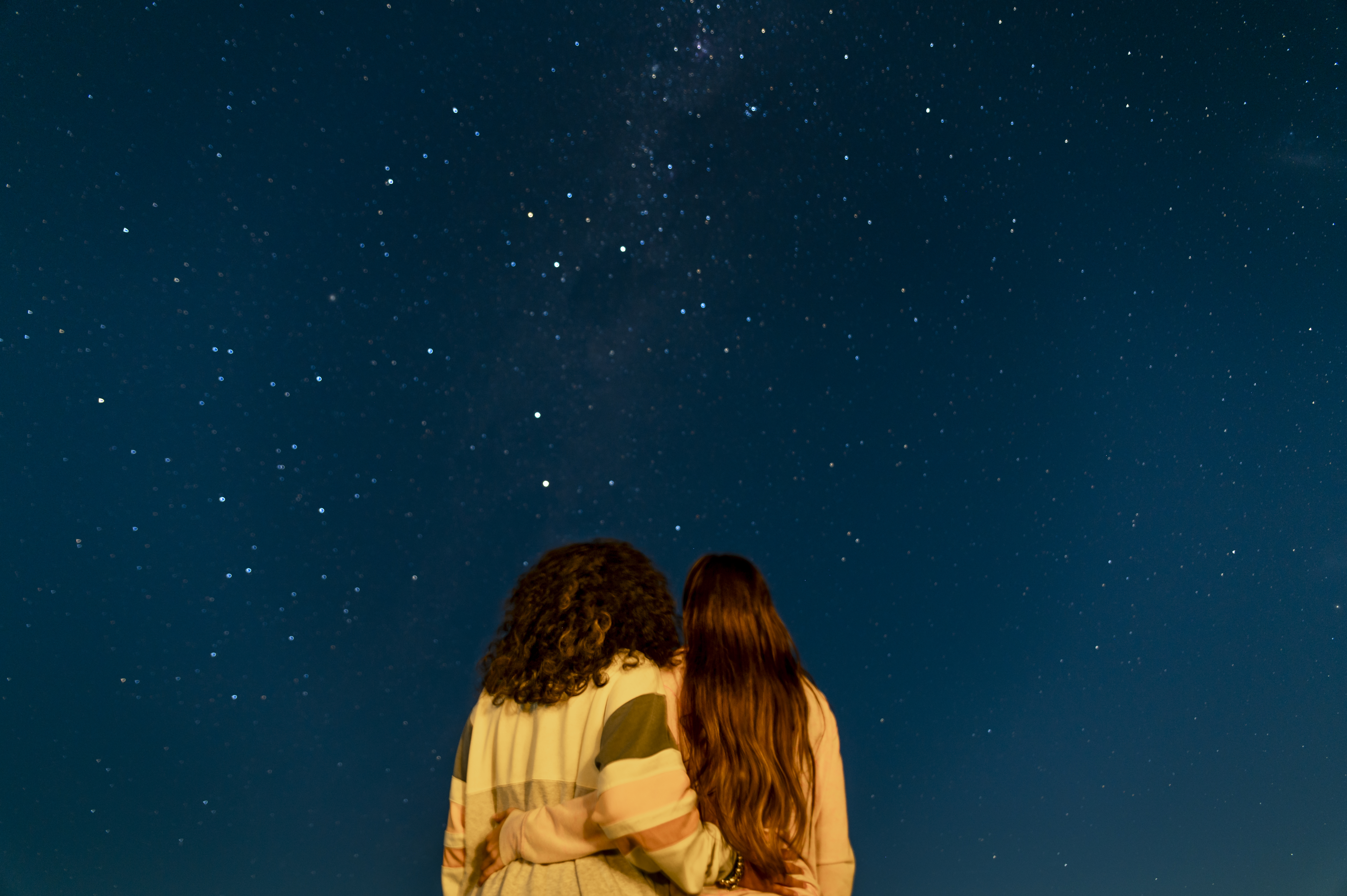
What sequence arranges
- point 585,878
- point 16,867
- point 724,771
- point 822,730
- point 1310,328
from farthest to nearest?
point 1310,328, point 16,867, point 822,730, point 724,771, point 585,878

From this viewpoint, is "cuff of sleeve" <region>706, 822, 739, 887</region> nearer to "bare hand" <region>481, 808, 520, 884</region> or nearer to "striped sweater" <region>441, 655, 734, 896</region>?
"striped sweater" <region>441, 655, 734, 896</region>

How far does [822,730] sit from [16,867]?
310 cm

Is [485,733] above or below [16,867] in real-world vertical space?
above

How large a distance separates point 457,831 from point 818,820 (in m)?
0.82

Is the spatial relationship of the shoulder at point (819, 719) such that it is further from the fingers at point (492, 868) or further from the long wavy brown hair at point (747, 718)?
the fingers at point (492, 868)

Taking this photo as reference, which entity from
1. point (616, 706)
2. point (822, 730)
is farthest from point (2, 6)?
point (822, 730)

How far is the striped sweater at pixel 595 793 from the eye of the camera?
49.7 inches

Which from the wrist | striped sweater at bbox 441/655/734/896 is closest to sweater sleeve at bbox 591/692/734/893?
striped sweater at bbox 441/655/734/896

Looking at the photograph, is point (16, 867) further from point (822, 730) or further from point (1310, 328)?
point (1310, 328)

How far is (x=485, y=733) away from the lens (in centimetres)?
151

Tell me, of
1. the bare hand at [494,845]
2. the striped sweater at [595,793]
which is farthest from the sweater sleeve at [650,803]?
the bare hand at [494,845]

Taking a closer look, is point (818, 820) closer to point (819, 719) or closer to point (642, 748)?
point (819, 719)

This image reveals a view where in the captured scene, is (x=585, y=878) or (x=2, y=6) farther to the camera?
(x=2, y=6)

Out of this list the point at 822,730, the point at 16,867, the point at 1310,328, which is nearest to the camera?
the point at 822,730
